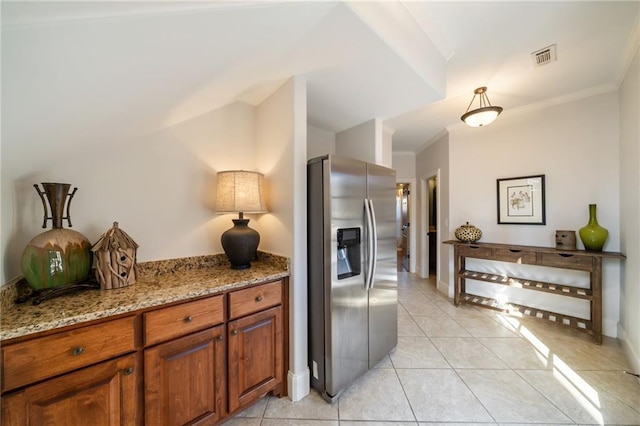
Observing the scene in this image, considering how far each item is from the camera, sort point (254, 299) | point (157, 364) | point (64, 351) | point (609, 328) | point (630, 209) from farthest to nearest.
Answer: point (609, 328) → point (630, 209) → point (254, 299) → point (157, 364) → point (64, 351)

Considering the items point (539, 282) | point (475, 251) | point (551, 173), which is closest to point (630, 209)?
point (551, 173)

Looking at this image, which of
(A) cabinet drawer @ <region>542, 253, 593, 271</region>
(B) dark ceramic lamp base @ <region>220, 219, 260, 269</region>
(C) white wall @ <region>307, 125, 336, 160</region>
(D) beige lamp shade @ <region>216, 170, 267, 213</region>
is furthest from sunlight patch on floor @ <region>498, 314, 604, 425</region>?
(C) white wall @ <region>307, 125, 336, 160</region>

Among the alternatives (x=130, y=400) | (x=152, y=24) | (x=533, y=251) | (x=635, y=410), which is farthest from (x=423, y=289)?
(x=152, y=24)

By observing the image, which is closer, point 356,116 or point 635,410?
point 635,410

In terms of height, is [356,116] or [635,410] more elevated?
[356,116]

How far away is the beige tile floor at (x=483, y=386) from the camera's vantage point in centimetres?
151

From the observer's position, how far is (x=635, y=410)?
1526mm

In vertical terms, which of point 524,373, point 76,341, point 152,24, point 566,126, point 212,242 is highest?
point 566,126

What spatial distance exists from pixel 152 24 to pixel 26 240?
133cm

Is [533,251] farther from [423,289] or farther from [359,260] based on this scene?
[359,260]

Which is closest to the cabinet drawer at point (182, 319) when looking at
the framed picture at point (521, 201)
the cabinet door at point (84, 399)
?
the cabinet door at point (84, 399)

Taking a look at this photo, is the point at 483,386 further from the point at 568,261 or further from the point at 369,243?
the point at 568,261

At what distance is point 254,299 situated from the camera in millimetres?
1500

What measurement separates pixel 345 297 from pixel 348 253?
0.33m
